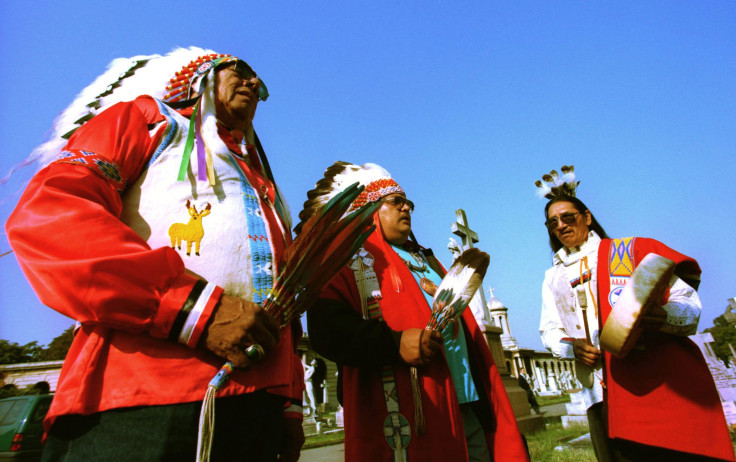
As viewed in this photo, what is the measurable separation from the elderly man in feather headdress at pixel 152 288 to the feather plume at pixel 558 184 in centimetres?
325

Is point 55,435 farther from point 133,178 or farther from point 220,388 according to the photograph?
point 133,178

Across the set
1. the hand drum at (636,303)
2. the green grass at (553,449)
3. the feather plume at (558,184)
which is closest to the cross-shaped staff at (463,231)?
the green grass at (553,449)

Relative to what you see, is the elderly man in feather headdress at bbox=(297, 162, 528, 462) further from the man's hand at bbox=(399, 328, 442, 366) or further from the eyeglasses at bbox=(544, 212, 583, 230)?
the eyeglasses at bbox=(544, 212, 583, 230)

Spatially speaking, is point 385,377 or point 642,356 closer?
point 385,377

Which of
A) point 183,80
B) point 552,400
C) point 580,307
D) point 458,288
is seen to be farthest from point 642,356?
point 552,400

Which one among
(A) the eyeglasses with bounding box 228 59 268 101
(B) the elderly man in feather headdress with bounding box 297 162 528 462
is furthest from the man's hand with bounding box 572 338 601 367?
(A) the eyeglasses with bounding box 228 59 268 101

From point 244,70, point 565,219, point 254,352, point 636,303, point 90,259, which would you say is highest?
point 244,70

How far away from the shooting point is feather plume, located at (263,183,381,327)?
1.43 metres

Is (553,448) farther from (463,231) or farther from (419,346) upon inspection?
(419,346)

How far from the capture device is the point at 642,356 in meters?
2.42

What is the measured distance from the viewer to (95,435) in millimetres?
1106

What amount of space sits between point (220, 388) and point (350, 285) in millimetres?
1284

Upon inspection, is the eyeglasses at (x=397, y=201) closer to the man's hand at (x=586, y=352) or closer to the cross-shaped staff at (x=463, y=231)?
the man's hand at (x=586, y=352)

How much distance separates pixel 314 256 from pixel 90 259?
698 millimetres
